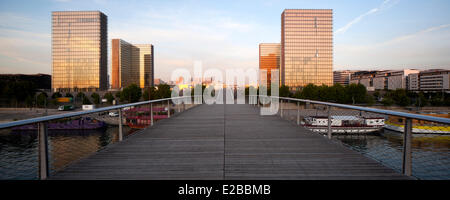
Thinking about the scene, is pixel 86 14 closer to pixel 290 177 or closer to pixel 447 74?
pixel 290 177

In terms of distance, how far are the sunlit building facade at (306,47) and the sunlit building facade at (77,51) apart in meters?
75.3

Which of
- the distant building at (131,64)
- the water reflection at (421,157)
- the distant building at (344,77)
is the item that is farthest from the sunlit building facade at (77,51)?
the distant building at (344,77)

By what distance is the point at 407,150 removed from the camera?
2.63 metres

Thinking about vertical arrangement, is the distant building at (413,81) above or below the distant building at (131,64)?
below

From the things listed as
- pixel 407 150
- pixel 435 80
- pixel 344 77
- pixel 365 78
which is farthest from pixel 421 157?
pixel 344 77

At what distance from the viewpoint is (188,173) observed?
2.70m

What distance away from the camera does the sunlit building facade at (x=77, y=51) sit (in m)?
89.4

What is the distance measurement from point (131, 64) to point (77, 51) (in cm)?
5804

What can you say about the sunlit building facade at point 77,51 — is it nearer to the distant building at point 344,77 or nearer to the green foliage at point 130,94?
the green foliage at point 130,94

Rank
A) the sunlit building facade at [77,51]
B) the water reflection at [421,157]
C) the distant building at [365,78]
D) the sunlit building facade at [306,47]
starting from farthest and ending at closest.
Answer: the distant building at [365,78], the sunlit building facade at [306,47], the sunlit building facade at [77,51], the water reflection at [421,157]

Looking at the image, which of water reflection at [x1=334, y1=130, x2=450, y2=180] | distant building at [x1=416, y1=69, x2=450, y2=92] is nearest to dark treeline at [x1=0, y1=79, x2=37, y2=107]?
water reflection at [x1=334, y1=130, x2=450, y2=180]
